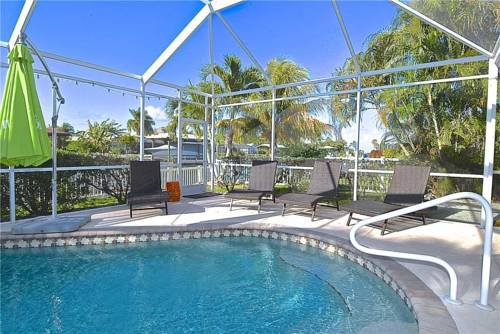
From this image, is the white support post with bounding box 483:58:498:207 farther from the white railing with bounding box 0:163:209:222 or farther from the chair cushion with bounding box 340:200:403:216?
the white railing with bounding box 0:163:209:222

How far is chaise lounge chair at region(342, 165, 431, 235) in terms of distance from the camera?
18.2ft

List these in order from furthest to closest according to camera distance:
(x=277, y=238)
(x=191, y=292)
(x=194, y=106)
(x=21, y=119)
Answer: (x=194, y=106) < (x=277, y=238) < (x=21, y=119) < (x=191, y=292)

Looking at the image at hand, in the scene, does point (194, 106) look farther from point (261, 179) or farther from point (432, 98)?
point (432, 98)

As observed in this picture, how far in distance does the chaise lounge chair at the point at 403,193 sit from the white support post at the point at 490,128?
94cm

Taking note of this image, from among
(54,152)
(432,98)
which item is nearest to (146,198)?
(54,152)

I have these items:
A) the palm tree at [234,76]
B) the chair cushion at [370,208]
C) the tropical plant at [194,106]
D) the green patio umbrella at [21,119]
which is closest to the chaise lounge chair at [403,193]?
the chair cushion at [370,208]

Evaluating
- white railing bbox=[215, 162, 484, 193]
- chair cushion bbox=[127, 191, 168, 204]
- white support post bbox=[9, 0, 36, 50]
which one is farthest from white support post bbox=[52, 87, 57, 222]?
white railing bbox=[215, 162, 484, 193]

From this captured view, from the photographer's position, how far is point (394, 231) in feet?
17.5

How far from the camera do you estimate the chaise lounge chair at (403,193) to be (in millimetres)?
5538

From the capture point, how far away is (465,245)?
469 cm

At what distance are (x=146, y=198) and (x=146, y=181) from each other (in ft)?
2.67

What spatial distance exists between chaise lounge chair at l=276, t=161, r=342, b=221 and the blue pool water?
142 cm

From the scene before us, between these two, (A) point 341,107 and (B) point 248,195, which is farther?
(A) point 341,107

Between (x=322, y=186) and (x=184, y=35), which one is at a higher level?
(x=184, y=35)
